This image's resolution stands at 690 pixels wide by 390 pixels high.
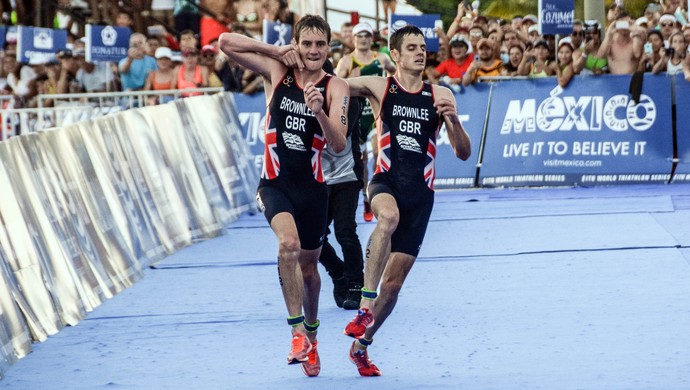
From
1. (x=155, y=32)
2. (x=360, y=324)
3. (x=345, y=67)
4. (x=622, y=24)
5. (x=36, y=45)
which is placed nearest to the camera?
(x=360, y=324)

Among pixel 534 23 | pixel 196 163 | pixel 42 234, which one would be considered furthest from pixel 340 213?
pixel 534 23

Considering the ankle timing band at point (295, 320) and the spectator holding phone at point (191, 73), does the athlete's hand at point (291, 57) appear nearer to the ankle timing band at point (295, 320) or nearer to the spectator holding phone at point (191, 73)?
the ankle timing band at point (295, 320)

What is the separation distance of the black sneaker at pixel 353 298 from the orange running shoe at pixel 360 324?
8.87 feet

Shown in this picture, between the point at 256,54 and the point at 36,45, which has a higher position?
the point at 256,54

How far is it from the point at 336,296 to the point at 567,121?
9.32 meters

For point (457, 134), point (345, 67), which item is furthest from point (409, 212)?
point (345, 67)

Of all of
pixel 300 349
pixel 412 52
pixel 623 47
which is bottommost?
pixel 300 349

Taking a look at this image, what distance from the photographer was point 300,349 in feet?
24.1

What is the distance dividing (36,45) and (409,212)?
14915mm

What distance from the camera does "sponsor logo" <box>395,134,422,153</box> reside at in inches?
303

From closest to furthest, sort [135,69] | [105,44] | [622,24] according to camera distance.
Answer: [622,24]
[105,44]
[135,69]

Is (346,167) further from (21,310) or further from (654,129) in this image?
(654,129)

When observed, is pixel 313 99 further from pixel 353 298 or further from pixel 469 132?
pixel 469 132

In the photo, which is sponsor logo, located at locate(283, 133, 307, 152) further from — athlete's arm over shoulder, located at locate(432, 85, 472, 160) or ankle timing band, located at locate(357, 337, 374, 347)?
ankle timing band, located at locate(357, 337, 374, 347)
